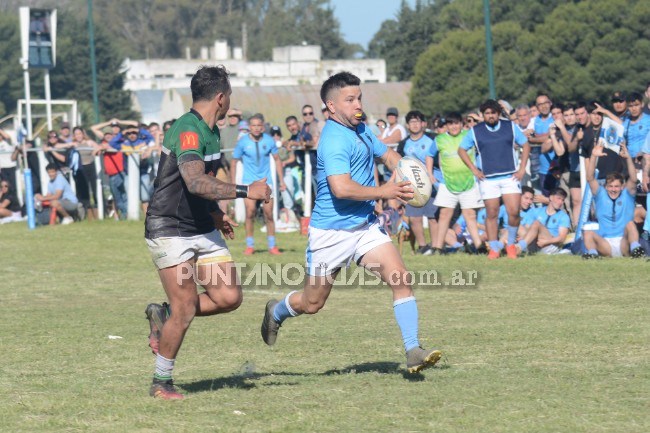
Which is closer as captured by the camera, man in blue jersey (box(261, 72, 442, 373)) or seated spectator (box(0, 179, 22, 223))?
man in blue jersey (box(261, 72, 442, 373))

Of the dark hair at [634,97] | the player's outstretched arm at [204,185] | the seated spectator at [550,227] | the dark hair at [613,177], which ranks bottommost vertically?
the seated spectator at [550,227]

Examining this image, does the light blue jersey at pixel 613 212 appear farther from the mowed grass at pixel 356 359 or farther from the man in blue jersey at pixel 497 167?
the man in blue jersey at pixel 497 167

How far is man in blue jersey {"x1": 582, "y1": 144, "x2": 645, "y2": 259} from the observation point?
51.9 ft

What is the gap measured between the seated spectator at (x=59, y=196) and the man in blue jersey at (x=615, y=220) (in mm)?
12709

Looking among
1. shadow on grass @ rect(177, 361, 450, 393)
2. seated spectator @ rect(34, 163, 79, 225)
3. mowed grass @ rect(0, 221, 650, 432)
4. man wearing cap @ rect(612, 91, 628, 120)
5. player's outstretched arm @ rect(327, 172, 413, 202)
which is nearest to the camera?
mowed grass @ rect(0, 221, 650, 432)

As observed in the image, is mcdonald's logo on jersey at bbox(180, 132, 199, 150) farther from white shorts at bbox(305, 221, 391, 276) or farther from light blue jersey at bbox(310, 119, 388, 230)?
white shorts at bbox(305, 221, 391, 276)

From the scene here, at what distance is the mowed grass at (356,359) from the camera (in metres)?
6.96

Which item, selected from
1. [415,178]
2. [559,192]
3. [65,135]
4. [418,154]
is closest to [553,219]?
[559,192]

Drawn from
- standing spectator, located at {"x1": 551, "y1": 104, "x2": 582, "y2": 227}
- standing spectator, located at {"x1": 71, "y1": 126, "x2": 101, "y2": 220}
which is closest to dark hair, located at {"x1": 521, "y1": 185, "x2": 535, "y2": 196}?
standing spectator, located at {"x1": 551, "y1": 104, "x2": 582, "y2": 227}

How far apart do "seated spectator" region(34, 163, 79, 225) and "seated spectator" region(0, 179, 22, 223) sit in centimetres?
164

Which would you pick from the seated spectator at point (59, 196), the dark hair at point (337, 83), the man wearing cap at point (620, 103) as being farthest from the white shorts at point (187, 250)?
the seated spectator at point (59, 196)

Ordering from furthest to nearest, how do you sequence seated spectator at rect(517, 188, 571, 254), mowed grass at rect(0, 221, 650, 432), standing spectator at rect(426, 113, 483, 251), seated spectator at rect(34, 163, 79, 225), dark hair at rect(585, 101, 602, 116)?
seated spectator at rect(34, 163, 79, 225)
standing spectator at rect(426, 113, 483, 251)
seated spectator at rect(517, 188, 571, 254)
dark hair at rect(585, 101, 602, 116)
mowed grass at rect(0, 221, 650, 432)

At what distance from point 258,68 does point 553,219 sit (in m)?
114

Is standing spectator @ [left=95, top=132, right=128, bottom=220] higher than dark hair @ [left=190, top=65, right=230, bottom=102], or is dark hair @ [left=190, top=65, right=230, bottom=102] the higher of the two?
dark hair @ [left=190, top=65, right=230, bottom=102]
